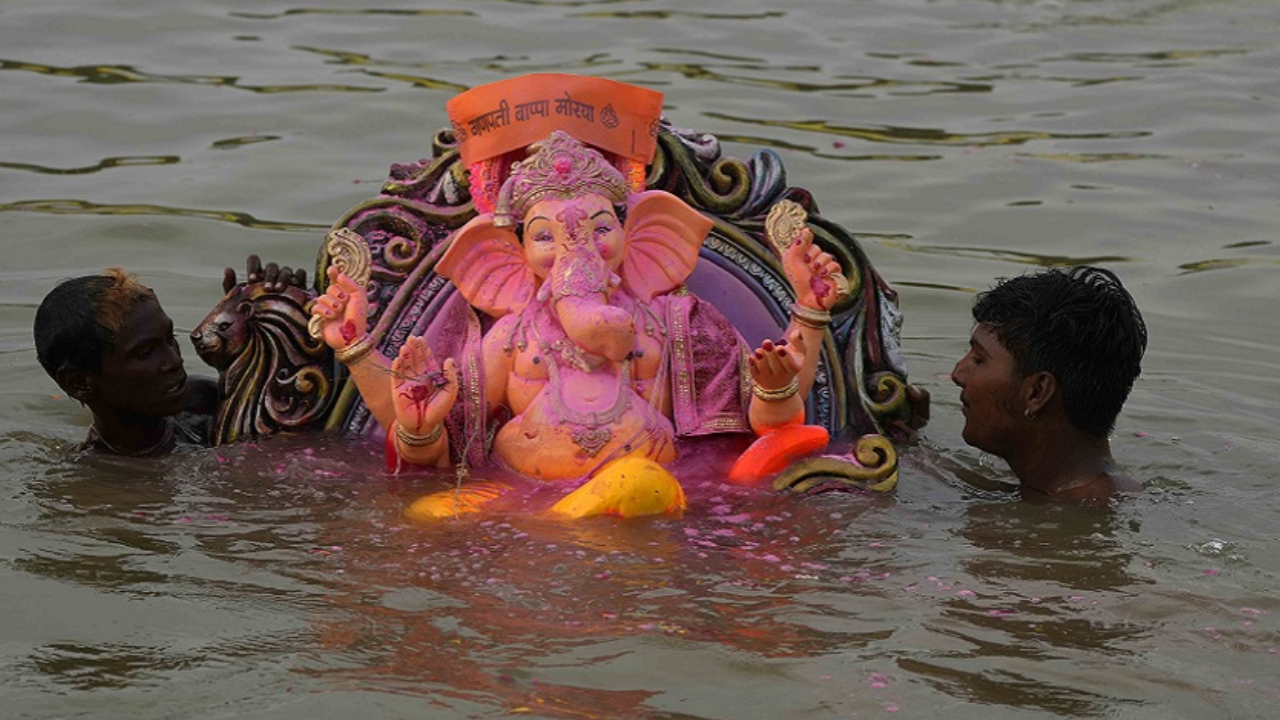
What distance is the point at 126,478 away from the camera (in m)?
6.66

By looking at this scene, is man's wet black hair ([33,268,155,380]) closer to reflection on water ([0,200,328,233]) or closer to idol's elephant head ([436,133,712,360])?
idol's elephant head ([436,133,712,360])

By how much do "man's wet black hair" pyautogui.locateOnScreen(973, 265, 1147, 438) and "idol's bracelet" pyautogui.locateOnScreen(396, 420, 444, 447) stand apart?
180 centimetres

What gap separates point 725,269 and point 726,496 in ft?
3.13

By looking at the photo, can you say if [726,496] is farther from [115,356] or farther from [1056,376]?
[115,356]

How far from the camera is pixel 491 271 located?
6520mm

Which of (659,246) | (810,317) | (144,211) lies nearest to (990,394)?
(810,317)

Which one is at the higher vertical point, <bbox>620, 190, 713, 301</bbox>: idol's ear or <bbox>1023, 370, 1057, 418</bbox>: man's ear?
<bbox>620, 190, 713, 301</bbox>: idol's ear

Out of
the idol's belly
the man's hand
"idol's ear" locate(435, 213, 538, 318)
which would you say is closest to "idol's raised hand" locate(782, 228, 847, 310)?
the idol's belly

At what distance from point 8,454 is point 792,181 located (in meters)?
4.87

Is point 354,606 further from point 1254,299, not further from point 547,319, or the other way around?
point 1254,299

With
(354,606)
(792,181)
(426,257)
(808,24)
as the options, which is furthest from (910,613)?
(808,24)

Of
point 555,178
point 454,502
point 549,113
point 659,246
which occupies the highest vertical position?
point 549,113

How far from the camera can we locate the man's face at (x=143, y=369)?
6.75 m

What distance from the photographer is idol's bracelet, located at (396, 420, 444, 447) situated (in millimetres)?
6230
